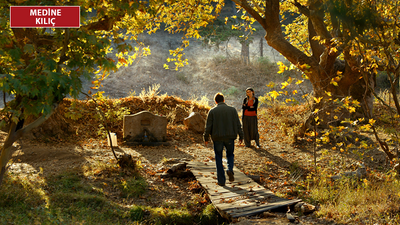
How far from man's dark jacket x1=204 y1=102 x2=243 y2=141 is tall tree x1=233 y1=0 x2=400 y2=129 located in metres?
1.48

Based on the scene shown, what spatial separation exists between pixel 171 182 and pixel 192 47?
24698 millimetres

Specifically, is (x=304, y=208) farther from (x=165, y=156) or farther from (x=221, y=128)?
(x=165, y=156)

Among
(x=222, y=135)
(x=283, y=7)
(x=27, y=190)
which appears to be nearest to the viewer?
(x=27, y=190)

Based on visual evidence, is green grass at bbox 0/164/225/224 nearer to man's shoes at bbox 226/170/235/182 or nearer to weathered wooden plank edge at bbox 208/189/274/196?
weathered wooden plank edge at bbox 208/189/274/196

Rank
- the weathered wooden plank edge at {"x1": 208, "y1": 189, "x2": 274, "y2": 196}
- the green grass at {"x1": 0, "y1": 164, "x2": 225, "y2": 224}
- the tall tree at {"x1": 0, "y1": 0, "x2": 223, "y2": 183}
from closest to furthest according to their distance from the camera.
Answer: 1. the tall tree at {"x1": 0, "y1": 0, "x2": 223, "y2": 183}
2. the green grass at {"x1": 0, "y1": 164, "x2": 225, "y2": 224}
3. the weathered wooden plank edge at {"x1": 208, "y1": 189, "x2": 274, "y2": 196}

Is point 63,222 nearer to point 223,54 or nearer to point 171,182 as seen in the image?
point 171,182

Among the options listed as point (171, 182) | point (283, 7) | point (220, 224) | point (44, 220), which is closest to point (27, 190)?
point (44, 220)

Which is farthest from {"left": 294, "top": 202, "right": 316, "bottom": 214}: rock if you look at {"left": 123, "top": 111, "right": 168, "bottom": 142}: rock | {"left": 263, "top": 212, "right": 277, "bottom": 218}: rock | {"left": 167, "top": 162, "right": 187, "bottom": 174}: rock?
{"left": 123, "top": 111, "right": 168, "bottom": 142}: rock

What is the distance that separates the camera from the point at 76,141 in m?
9.12

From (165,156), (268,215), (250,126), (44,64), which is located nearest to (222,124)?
(268,215)

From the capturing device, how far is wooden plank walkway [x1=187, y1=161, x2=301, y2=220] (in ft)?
15.5

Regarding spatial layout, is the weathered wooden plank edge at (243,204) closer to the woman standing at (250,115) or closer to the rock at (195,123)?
the woman standing at (250,115)

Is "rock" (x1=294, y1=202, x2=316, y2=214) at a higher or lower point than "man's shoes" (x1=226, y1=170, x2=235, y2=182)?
lower

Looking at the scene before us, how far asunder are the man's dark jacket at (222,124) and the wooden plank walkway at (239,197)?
0.95 meters
